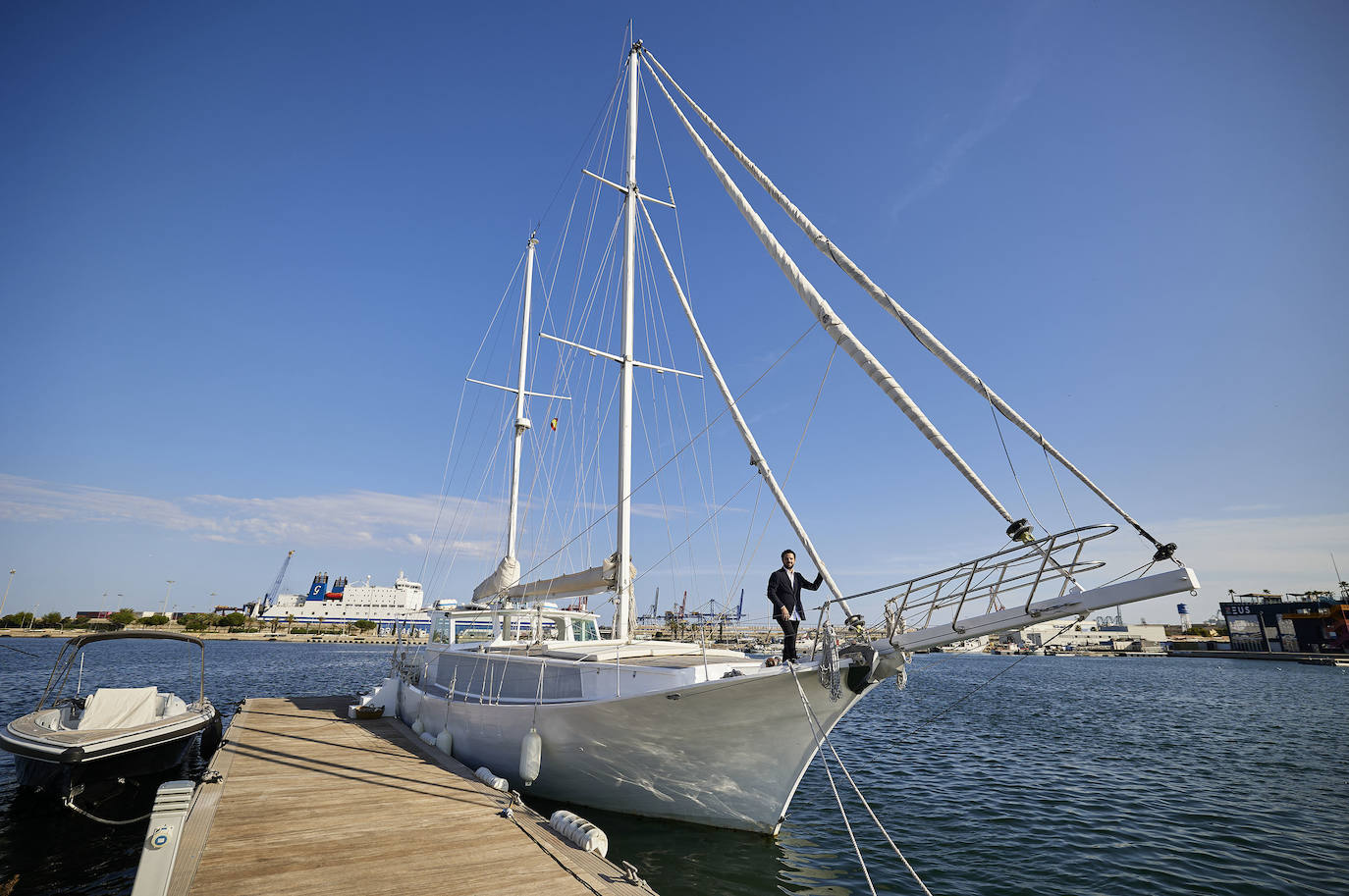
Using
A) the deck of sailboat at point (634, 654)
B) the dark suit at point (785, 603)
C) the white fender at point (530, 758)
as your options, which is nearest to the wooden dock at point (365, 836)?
the white fender at point (530, 758)

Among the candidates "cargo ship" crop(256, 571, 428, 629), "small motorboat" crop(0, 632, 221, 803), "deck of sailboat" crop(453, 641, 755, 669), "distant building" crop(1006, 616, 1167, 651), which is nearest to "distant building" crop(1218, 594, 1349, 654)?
"distant building" crop(1006, 616, 1167, 651)

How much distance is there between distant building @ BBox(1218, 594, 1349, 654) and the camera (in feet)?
243

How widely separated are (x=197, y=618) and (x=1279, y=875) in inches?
5776

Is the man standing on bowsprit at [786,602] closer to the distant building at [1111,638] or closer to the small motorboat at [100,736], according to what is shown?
the small motorboat at [100,736]

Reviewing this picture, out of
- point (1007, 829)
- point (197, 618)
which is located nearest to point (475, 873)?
point (1007, 829)

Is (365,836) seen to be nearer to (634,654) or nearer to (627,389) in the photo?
(634,654)

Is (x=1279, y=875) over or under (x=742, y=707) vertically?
under

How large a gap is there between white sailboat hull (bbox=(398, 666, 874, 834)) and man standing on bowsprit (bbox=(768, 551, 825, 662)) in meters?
0.38

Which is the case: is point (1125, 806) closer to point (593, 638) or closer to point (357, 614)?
point (593, 638)

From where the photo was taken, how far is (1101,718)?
27.5 m

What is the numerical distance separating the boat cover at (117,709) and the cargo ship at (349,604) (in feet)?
450

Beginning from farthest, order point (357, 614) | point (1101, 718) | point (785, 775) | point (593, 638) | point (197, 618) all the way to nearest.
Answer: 1. point (357, 614)
2. point (197, 618)
3. point (1101, 718)
4. point (593, 638)
5. point (785, 775)

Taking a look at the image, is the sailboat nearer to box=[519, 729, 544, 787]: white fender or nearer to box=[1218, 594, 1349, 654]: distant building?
box=[519, 729, 544, 787]: white fender

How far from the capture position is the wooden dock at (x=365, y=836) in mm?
6309
